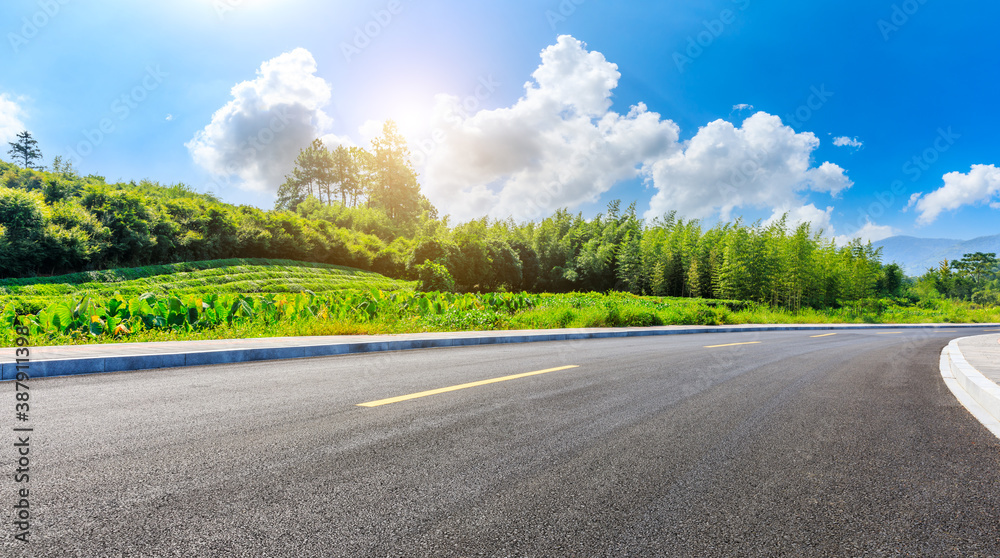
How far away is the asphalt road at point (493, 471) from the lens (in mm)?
1791

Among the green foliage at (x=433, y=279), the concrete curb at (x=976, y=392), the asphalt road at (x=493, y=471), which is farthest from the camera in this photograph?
the green foliage at (x=433, y=279)

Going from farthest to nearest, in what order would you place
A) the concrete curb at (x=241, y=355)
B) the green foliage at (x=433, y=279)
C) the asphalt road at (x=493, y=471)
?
the green foliage at (x=433, y=279) → the concrete curb at (x=241, y=355) → the asphalt road at (x=493, y=471)

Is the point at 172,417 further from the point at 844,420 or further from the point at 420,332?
the point at 420,332

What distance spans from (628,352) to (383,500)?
6.67 m

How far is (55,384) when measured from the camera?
4438 millimetres

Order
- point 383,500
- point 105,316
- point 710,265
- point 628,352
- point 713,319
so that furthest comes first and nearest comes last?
point 710,265, point 713,319, point 628,352, point 105,316, point 383,500

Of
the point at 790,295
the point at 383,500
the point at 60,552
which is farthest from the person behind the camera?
the point at 790,295

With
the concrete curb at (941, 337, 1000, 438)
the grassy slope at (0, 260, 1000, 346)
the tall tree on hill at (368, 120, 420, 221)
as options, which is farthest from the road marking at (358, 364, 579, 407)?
the tall tree on hill at (368, 120, 420, 221)

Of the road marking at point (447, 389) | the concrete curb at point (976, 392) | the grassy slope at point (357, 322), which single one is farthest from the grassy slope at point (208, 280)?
the concrete curb at point (976, 392)

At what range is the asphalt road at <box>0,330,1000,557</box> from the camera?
1.79m

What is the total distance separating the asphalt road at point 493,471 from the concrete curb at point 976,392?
0.18 metres

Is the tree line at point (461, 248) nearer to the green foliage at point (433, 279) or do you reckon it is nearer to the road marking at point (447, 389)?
the green foliage at point (433, 279)

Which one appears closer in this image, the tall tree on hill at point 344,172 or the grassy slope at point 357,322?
the grassy slope at point 357,322

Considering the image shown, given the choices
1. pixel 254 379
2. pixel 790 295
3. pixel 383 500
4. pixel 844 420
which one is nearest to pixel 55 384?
pixel 254 379
